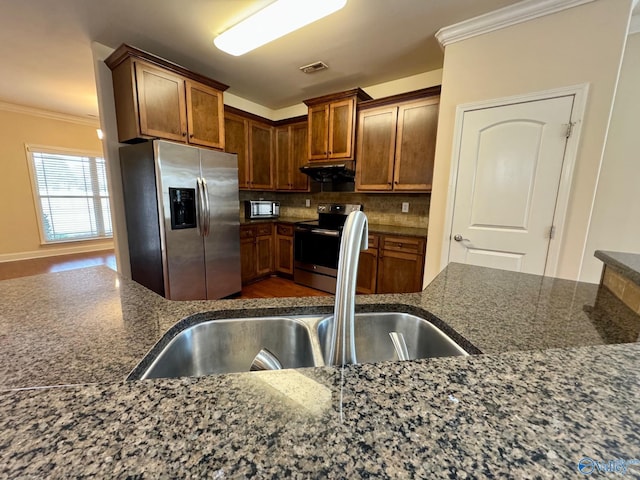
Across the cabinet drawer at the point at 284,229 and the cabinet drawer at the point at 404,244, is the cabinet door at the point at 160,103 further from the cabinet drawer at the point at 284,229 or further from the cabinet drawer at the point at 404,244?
the cabinet drawer at the point at 404,244

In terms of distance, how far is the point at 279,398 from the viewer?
0.39 metres

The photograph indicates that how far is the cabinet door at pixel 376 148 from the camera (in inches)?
117

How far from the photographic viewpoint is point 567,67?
1804 millimetres

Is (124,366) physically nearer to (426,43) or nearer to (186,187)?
(186,187)

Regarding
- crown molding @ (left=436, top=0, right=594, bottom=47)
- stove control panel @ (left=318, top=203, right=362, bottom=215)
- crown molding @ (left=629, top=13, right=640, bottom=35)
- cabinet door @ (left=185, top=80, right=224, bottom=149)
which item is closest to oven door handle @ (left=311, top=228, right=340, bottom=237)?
stove control panel @ (left=318, top=203, right=362, bottom=215)

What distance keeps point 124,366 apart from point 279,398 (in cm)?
38

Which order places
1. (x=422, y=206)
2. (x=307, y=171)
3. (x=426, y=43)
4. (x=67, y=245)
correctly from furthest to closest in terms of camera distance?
(x=67, y=245) < (x=307, y=171) < (x=422, y=206) < (x=426, y=43)

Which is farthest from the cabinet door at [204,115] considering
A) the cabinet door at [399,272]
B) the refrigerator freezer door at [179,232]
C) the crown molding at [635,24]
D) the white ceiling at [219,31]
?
the crown molding at [635,24]

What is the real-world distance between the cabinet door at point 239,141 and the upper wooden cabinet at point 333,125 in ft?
3.06

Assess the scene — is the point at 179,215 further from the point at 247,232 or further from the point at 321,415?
the point at 321,415

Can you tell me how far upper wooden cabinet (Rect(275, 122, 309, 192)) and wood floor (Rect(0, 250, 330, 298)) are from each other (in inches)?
58.4

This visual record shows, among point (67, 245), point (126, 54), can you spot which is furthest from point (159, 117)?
point (67, 245)

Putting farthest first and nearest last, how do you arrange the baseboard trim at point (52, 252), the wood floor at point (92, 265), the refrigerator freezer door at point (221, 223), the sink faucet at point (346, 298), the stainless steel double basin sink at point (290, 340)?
the baseboard trim at point (52, 252) → the wood floor at point (92, 265) → the refrigerator freezer door at point (221, 223) → the stainless steel double basin sink at point (290, 340) → the sink faucet at point (346, 298)

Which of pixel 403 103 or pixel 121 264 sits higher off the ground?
pixel 403 103
